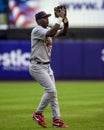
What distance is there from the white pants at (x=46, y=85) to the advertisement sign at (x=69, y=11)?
15.7 metres

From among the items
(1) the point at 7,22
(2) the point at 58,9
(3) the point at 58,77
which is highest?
(2) the point at 58,9

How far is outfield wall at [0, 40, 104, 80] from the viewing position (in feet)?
73.1

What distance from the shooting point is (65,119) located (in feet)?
34.0

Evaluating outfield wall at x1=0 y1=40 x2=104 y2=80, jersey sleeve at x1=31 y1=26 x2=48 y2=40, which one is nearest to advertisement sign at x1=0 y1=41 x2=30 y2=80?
outfield wall at x1=0 y1=40 x2=104 y2=80

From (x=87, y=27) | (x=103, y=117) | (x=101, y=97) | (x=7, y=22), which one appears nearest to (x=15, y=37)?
(x=7, y=22)

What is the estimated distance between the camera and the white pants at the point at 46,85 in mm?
9367

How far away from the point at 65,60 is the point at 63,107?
10022 millimetres

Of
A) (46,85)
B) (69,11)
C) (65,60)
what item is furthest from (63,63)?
(46,85)

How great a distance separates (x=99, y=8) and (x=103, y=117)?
1564cm

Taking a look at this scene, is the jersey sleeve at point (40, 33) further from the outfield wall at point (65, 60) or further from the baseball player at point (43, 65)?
the outfield wall at point (65, 60)

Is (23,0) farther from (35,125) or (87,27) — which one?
(35,125)

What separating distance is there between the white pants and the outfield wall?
1271cm

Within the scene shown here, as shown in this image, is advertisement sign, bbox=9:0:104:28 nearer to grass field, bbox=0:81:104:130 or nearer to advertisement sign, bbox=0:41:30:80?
advertisement sign, bbox=0:41:30:80

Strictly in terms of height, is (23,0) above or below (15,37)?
above
